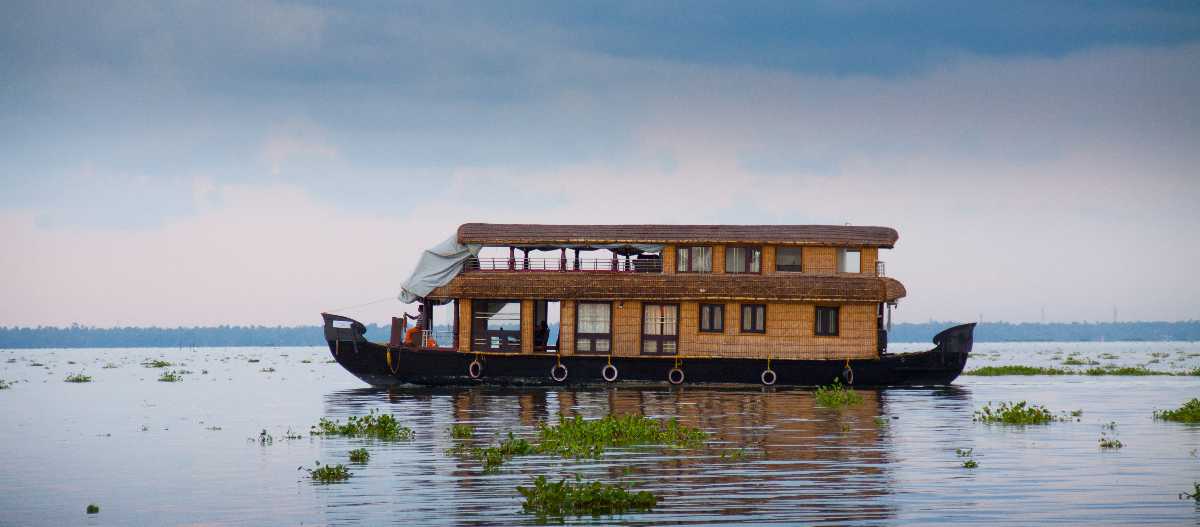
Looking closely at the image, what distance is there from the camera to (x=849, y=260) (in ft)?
123

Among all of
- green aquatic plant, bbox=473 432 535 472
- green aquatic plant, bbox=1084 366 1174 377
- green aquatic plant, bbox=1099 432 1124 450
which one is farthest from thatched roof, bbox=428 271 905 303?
green aquatic plant, bbox=1084 366 1174 377

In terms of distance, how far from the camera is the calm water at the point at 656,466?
14.4m

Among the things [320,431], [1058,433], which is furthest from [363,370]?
[1058,433]

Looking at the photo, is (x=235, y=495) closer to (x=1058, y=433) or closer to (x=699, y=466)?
(x=699, y=466)

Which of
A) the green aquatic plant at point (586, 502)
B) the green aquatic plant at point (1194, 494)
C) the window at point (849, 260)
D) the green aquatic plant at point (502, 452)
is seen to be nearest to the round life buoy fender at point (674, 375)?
the window at point (849, 260)

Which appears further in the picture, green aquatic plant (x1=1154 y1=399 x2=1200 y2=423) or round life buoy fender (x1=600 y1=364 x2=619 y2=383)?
round life buoy fender (x1=600 y1=364 x2=619 y2=383)

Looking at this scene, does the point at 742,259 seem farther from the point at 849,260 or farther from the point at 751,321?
the point at 849,260

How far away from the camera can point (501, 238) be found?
124 ft

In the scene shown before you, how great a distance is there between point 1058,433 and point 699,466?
350 inches

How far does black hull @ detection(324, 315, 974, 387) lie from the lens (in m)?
36.8

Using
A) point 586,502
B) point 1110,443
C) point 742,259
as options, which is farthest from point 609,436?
point 742,259

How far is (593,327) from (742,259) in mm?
5045

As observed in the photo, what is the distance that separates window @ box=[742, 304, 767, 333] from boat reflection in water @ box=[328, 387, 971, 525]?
399cm

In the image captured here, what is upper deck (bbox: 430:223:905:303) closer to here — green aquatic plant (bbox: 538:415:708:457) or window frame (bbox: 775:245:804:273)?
window frame (bbox: 775:245:804:273)
